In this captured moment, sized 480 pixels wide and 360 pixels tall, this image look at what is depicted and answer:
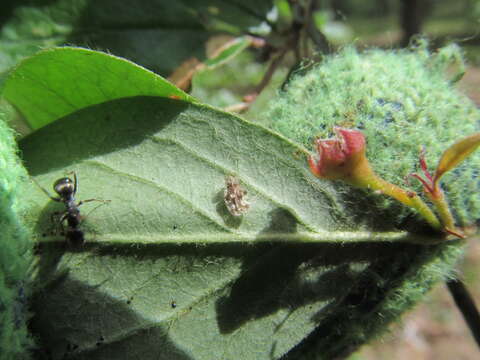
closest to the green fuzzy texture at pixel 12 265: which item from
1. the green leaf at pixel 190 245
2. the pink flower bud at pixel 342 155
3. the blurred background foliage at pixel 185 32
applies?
the green leaf at pixel 190 245

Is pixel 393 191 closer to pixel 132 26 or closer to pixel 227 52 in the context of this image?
pixel 227 52

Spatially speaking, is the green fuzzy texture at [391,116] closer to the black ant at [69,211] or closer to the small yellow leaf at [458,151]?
the small yellow leaf at [458,151]

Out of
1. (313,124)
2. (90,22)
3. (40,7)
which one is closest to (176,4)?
(90,22)

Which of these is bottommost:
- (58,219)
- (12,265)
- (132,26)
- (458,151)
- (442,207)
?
(12,265)

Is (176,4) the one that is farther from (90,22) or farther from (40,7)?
(40,7)

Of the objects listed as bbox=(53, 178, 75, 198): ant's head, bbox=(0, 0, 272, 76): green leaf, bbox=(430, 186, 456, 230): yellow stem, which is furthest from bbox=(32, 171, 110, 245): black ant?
bbox=(430, 186, 456, 230): yellow stem

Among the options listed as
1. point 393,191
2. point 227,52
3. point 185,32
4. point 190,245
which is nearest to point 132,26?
point 185,32

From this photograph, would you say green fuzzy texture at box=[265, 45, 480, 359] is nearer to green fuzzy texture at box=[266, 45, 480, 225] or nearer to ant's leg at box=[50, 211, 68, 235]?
green fuzzy texture at box=[266, 45, 480, 225]

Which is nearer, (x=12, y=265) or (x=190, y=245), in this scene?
→ (x=12, y=265)
